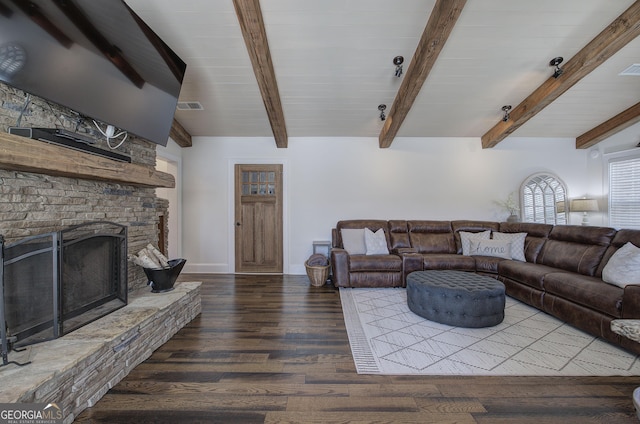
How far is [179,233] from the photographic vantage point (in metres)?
4.74

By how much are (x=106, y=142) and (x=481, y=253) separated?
4906 millimetres

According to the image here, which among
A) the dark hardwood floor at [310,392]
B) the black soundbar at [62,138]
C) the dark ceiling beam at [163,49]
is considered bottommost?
the dark hardwood floor at [310,392]

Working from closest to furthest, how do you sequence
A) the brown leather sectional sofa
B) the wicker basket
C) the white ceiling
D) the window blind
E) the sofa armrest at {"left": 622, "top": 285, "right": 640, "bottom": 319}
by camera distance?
the sofa armrest at {"left": 622, "top": 285, "right": 640, "bottom": 319}, the brown leather sectional sofa, the white ceiling, the wicker basket, the window blind

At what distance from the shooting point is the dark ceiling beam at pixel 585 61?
2535mm

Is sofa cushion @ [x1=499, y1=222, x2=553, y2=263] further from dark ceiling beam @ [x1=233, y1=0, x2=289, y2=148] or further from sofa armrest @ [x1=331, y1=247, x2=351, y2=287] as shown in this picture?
dark ceiling beam @ [x1=233, y1=0, x2=289, y2=148]

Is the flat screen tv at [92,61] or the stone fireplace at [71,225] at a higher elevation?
the flat screen tv at [92,61]

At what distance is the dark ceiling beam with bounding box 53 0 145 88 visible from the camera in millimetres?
1705

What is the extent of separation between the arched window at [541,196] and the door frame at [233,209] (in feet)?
14.3

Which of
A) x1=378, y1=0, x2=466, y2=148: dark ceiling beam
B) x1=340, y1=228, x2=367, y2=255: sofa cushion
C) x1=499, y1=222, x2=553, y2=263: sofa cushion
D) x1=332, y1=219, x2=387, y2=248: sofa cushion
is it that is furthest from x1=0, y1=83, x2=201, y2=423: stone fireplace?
x1=499, y1=222, x2=553, y2=263: sofa cushion

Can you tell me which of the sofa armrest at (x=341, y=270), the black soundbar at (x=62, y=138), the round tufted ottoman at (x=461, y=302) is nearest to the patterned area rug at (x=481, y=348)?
the round tufted ottoman at (x=461, y=302)

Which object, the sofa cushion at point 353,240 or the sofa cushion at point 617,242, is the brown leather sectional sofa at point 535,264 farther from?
the sofa cushion at point 353,240

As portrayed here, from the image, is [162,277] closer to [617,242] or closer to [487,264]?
[487,264]

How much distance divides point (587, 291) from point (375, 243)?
240 centimetres

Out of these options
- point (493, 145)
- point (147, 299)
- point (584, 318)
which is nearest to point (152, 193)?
point (147, 299)
